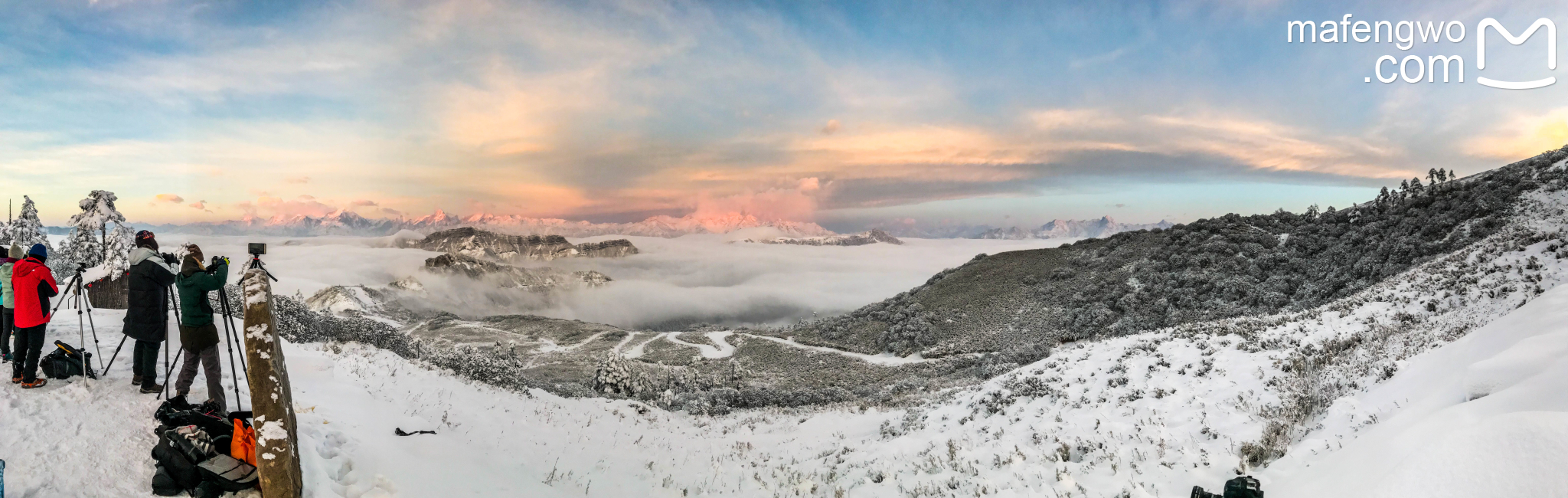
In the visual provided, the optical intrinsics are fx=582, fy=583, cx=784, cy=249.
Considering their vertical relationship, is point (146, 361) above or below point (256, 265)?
below

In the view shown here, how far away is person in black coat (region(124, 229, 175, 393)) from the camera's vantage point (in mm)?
9008

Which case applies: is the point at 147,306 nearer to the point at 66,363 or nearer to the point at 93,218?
the point at 66,363

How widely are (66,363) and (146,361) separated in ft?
3.66

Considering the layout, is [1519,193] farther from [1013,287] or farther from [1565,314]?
[1565,314]

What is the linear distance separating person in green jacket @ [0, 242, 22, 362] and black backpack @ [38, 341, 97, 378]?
3.39ft

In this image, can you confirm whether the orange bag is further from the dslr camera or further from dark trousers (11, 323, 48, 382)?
the dslr camera

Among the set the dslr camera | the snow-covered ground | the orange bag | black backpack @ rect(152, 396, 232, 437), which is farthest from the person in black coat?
the dslr camera

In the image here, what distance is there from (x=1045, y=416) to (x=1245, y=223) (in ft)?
153

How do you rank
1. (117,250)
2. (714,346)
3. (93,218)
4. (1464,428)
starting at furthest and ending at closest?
(714,346) → (93,218) → (117,250) → (1464,428)

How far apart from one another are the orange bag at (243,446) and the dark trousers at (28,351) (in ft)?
15.9

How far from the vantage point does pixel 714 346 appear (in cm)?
5544

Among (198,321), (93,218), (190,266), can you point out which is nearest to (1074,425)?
(198,321)

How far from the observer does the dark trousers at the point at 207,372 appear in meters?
8.70

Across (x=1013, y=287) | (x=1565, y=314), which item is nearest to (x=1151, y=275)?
A: (x=1013, y=287)
